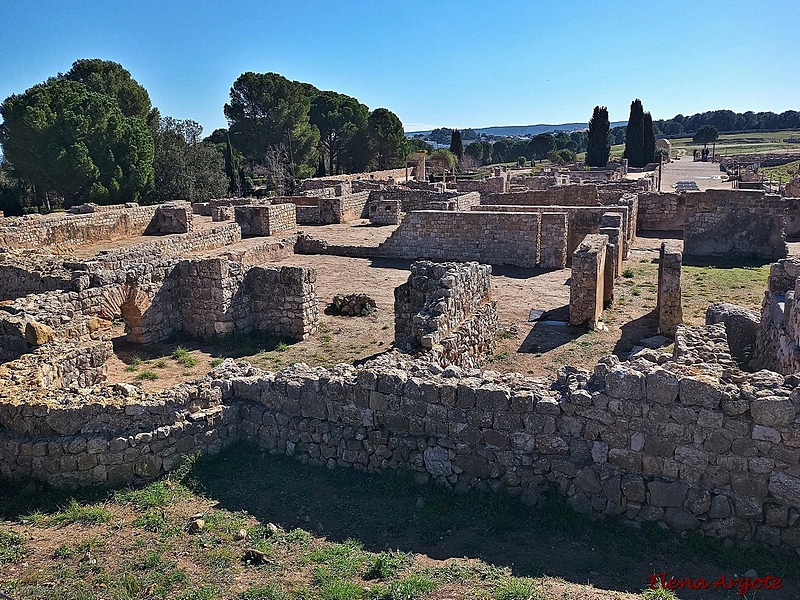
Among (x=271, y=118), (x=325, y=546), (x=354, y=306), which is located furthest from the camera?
(x=271, y=118)

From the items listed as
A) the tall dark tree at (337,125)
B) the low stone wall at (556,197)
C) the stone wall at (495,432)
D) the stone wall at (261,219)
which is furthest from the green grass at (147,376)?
the tall dark tree at (337,125)

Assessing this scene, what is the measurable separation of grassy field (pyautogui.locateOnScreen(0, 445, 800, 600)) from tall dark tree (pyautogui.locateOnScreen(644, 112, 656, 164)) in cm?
6074

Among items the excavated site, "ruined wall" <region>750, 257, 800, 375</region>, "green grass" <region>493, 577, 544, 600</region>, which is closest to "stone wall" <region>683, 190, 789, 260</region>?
the excavated site

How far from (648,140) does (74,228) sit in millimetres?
52573

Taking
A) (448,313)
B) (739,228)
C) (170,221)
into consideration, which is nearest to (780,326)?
(448,313)

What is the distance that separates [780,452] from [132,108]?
Answer: 47.7 m

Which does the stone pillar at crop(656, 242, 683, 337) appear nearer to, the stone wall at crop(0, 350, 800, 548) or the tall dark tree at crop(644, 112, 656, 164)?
the stone wall at crop(0, 350, 800, 548)

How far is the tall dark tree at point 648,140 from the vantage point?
60.1 metres

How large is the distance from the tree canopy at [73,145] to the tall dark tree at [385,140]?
29.3 metres

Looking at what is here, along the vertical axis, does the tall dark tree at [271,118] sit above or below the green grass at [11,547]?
above

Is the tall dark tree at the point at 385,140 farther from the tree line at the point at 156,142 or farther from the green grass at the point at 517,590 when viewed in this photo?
the green grass at the point at 517,590

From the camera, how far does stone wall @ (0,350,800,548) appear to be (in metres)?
5.52

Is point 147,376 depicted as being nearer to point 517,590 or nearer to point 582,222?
point 517,590

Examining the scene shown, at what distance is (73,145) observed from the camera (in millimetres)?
31859
